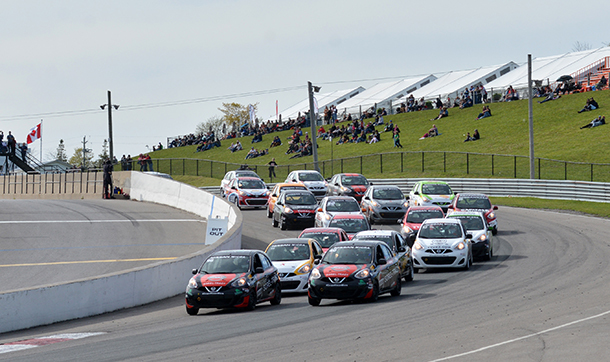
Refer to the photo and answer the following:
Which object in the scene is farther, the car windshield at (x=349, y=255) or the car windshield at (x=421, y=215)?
the car windshield at (x=421, y=215)

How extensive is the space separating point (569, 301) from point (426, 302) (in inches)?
109

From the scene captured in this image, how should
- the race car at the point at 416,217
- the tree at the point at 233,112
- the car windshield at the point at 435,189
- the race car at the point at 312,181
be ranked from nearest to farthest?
the race car at the point at 416,217
the car windshield at the point at 435,189
the race car at the point at 312,181
the tree at the point at 233,112

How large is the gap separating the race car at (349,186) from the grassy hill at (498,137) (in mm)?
12012

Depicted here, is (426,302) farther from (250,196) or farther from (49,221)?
(250,196)

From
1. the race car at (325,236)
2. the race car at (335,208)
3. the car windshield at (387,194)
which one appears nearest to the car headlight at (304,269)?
the race car at (325,236)

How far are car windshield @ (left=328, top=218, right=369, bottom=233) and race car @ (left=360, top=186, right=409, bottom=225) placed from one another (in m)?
6.05

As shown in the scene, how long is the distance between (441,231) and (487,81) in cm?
5731

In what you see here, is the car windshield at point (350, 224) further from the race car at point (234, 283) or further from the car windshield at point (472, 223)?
the race car at point (234, 283)

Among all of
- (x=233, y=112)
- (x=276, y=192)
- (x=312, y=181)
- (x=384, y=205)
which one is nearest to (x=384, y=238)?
(x=384, y=205)

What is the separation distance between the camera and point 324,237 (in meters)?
21.3

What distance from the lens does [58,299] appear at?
14.6m

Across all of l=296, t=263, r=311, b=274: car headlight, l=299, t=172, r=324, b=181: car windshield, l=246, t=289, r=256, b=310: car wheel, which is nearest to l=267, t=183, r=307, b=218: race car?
l=299, t=172, r=324, b=181: car windshield

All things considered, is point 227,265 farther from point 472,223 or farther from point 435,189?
point 435,189

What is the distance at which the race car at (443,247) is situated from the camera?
20.8 meters
